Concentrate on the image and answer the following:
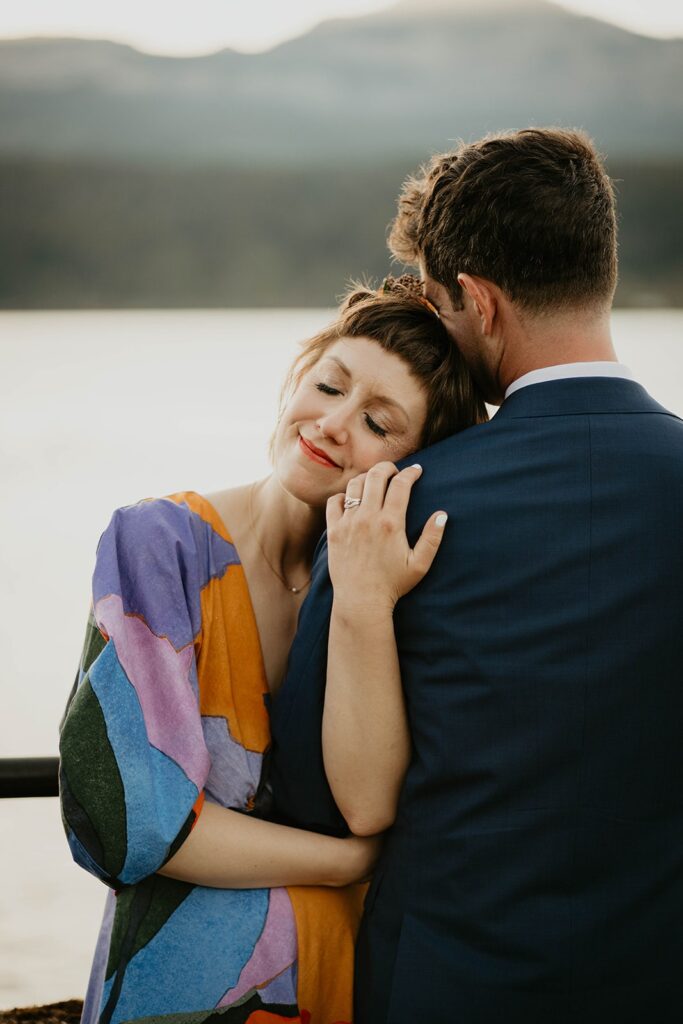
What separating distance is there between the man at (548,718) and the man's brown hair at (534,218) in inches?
0.6

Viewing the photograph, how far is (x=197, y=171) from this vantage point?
12.2 m

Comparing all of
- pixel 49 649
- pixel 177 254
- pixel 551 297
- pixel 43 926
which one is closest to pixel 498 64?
pixel 177 254

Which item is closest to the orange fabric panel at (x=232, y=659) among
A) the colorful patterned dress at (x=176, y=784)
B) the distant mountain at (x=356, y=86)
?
the colorful patterned dress at (x=176, y=784)

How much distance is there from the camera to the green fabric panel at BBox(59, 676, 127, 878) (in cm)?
121

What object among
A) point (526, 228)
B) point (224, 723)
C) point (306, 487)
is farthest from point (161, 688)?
point (526, 228)

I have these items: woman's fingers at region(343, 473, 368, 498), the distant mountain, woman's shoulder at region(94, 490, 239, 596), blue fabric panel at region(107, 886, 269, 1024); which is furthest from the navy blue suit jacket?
the distant mountain

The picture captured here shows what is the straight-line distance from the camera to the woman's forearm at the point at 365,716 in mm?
1228

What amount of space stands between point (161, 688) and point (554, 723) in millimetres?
466

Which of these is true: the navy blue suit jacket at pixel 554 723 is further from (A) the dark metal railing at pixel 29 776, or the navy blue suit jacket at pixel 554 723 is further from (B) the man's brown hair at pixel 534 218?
(A) the dark metal railing at pixel 29 776

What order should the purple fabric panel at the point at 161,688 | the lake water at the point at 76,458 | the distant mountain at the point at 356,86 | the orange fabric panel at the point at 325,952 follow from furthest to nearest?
the distant mountain at the point at 356,86, the lake water at the point at 76,458, the orange fabric panel at the point at 325,952, the purple fabric panel at the point at 161,688

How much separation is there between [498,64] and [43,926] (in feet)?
27.8

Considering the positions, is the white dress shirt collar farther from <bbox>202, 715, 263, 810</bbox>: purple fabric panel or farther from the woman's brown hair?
<bbox>202, 715, 263, 810</bbox>: purple fabric panel

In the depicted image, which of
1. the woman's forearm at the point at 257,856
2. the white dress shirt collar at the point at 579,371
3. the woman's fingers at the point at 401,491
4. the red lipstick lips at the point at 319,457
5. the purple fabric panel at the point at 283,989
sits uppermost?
the white dress shirt collar at the point at 579,371

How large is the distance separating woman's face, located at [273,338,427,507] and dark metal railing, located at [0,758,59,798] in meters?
0.55
